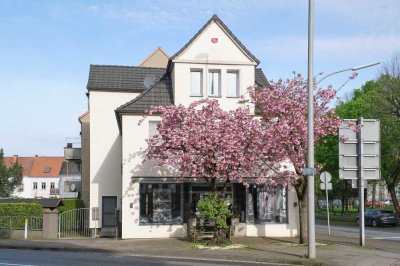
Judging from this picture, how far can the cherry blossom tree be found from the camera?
21.3 metres

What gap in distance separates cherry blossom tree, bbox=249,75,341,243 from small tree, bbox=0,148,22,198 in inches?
2283

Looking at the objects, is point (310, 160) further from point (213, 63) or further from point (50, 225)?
point (50, 225)

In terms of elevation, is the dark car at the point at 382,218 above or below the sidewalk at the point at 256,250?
below

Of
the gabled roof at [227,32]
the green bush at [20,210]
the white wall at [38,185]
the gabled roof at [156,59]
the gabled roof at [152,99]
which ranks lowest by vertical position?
the white wall at [38,185]

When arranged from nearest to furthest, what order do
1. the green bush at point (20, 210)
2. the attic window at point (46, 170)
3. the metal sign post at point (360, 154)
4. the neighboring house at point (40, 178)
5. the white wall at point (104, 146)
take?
1. the metal sign post at point (360, 154)
2. the green bush at point (20, 210)
3. the white wall at point (104, 146)
4. the neighboring house at point (40, 178)
5. the attic window at point (46, 170)

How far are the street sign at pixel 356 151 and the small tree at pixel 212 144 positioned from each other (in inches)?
133

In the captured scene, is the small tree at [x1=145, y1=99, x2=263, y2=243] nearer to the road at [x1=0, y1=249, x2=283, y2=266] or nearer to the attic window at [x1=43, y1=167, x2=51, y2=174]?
the road at [x1=0, y1=249, x2=283, y2=266]

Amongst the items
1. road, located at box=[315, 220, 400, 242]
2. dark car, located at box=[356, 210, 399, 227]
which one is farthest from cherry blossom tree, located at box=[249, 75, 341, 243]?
dark car, located at box=[356, 210, 399, 227]

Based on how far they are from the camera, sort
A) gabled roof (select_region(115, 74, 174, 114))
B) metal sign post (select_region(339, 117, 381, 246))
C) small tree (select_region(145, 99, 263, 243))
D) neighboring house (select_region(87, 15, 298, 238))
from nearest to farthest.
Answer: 1. metal sign post (select_region(339, 117, 381, 246))
2. small tree (select_region(145, 99, 263, 243))
3. neighboring house (select_region(87, 15, 298, 238))
4. gabled roof (select_region(115, 74, 174, 114))

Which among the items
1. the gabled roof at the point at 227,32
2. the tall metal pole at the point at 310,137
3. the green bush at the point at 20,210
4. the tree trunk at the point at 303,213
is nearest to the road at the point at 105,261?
the tall metal pole at the point at 310,137

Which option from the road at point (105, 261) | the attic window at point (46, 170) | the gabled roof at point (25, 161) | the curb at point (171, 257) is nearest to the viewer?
the road at point (105, 261)

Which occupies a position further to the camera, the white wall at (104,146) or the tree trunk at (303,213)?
the white wall at (104,146)

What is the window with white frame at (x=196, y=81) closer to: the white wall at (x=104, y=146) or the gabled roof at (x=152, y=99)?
the gabled roof at (x=152, y=99)

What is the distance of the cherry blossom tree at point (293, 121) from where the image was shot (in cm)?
2134
